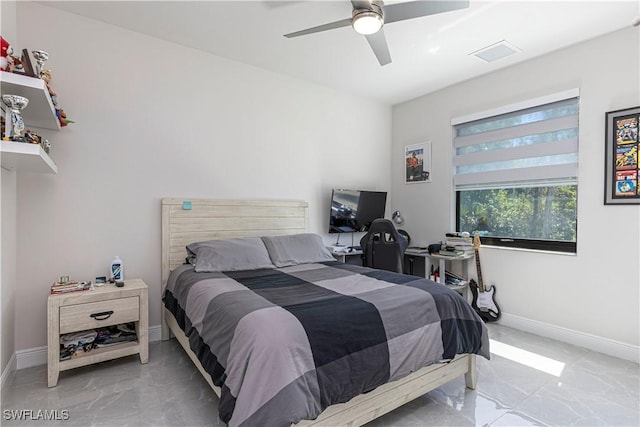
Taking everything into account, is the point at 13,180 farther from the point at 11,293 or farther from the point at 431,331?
the point at 431,331

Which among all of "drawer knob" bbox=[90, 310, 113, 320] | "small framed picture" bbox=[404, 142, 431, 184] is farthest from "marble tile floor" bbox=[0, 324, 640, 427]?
"small framed picture" bbox=[404, 142, 431, 184]

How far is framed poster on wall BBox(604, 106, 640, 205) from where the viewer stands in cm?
268

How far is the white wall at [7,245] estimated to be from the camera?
212cm

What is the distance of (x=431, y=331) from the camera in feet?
6.21

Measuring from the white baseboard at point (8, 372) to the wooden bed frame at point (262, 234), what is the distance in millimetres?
1024

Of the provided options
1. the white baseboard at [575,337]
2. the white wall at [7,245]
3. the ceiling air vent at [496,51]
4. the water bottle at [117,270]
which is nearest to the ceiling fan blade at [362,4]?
the ceiling air vent at [496,51]

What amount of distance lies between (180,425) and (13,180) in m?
2.16

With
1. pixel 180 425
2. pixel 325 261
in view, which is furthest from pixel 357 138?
A: pixel 180 425

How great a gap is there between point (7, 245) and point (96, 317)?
30.6 inches

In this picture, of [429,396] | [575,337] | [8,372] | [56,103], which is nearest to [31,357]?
[8,372]

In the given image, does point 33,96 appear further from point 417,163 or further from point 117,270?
point 417,163

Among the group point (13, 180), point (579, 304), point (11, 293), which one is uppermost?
point (13, 180)

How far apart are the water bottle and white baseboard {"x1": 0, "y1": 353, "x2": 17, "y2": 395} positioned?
0.83 metres

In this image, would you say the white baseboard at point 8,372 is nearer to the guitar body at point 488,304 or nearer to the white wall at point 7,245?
the white wall at point 7,245
